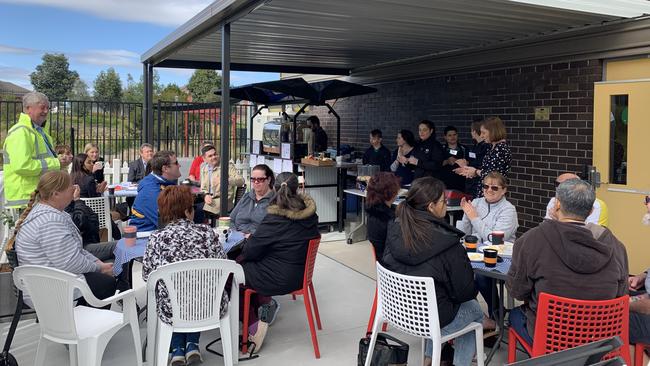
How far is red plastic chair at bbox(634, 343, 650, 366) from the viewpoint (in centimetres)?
302

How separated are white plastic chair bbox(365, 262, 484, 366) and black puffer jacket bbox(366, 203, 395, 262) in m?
0.66

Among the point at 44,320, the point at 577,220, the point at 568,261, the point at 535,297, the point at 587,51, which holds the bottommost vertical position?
the point at 44,320

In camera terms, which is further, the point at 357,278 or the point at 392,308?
the point at 357,278

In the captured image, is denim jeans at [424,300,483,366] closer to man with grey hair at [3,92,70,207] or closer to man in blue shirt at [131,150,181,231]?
man in blue shirt at [131,150,181,231]

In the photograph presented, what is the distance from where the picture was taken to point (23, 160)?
459 centimetres

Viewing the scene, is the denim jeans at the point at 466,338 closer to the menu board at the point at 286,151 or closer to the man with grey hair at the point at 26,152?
the man with grey hair at the point at 26,152

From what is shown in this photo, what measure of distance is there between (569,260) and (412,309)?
0.89m

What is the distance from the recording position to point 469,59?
739 centimetres

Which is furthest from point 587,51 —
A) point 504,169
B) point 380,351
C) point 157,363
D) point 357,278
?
point 157,363

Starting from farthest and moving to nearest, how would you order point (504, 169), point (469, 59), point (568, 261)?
point (469, 59) → point (504, 169) → point (568, 261)

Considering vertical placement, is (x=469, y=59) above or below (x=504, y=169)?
above

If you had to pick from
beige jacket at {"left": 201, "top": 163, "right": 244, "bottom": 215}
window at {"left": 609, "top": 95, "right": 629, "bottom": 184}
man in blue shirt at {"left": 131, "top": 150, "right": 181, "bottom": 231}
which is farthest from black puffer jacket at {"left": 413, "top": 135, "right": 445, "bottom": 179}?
man in blue shirt at {"left": 131, "top": 150, "right": 181, "bottom": 231}

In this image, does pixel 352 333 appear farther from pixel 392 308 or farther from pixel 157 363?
pixel 157 363

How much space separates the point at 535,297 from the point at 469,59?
513 cm
